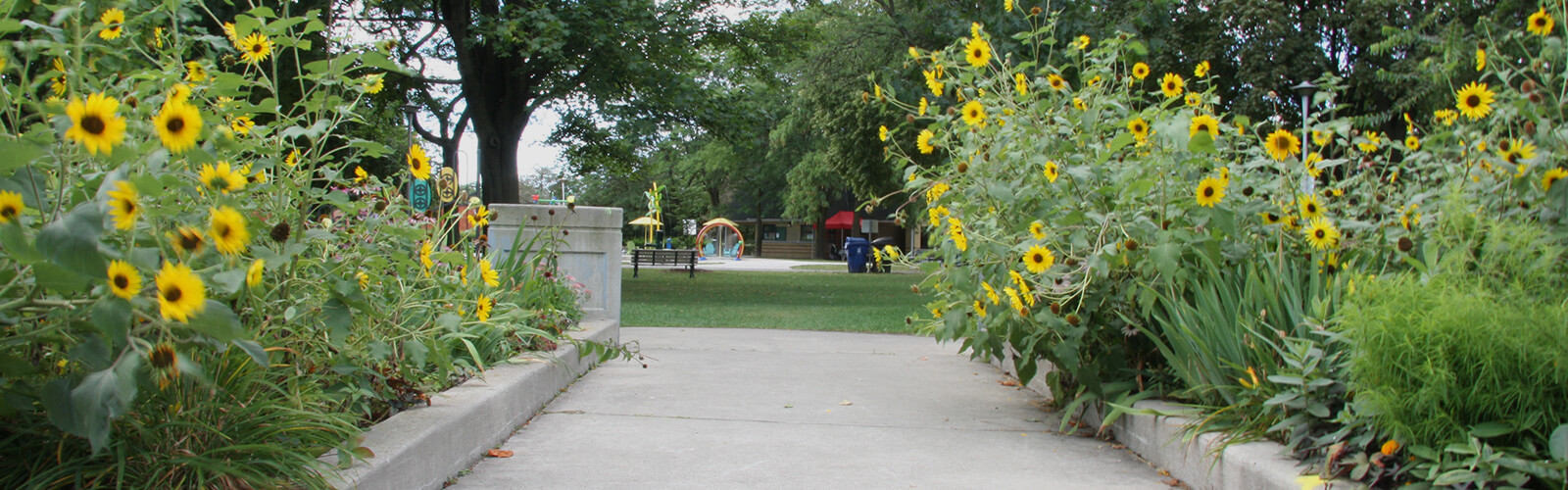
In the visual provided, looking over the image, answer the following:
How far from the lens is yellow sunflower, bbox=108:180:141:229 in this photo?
5.67 feet

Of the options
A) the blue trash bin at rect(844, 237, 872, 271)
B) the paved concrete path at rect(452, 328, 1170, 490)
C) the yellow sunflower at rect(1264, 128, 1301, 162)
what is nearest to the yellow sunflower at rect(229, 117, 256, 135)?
the paved concrete path at rect(452, 328, 1170, 490)

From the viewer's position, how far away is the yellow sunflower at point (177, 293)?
171 centimetres

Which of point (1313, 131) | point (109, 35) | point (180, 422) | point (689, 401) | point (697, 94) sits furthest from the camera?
point (697, 94)

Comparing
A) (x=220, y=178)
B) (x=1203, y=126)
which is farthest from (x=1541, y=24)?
(x=220, y=178)

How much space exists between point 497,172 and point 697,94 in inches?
158

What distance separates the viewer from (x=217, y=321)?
181cm

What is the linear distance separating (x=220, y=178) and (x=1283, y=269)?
3346 millimetres

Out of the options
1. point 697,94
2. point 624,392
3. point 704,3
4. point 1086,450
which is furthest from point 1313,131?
point 704,3

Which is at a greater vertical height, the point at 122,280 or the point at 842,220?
the point at 842,220

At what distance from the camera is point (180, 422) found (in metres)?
2.26

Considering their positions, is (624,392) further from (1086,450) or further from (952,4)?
(952,4)

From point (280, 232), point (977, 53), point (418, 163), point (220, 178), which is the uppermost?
point (977, 53)

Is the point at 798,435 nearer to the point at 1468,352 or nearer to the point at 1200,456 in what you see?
the point at 1200,456

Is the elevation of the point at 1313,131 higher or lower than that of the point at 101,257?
higher
